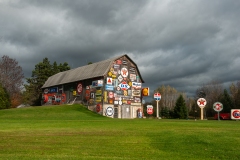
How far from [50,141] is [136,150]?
176 inches

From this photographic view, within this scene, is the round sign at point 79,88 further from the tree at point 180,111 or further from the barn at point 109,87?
the tree at point 180,111

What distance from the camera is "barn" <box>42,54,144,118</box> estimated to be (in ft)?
140

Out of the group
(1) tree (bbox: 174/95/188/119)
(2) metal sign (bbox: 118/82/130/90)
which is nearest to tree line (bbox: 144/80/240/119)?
(1) tree (bbox: 174/95/188/119)

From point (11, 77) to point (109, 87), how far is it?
92.6ft

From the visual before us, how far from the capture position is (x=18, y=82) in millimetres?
61469

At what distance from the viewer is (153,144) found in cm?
1316

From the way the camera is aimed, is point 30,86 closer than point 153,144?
No

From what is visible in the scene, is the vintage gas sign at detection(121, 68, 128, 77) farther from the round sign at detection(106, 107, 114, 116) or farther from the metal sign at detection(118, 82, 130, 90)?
the round sign at detection(106, 107, 114, 116)

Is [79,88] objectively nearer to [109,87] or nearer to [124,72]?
[109,87]

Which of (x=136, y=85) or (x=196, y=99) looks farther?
(x=196, y=99)

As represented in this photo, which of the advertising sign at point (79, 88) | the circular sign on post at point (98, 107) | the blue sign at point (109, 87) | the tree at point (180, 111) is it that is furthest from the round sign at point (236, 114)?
the advertising sign at point (79, 88)

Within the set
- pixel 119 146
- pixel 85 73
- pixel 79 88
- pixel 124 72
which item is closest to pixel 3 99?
pixel 79 88

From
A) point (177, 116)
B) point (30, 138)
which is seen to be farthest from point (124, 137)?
point (177, 116)

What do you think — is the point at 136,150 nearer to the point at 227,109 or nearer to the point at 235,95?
the point at 227,109
